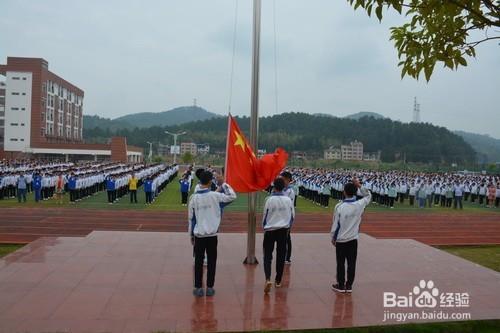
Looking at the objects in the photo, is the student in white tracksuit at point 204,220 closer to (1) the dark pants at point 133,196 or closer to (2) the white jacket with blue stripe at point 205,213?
(2) the white jacket with blue stripe at point 205,213

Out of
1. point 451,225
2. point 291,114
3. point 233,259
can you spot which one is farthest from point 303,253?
point 291,114

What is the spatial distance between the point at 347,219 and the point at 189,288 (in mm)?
2265

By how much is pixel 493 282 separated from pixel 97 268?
5.87 m

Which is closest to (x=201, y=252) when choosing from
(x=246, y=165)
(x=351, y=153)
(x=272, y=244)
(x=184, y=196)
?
(x=272, y=244)

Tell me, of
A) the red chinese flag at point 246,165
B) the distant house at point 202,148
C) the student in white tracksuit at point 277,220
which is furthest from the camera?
the distant house at point 202,148

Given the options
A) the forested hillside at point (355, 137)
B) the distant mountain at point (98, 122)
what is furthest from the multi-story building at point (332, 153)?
the distant mountain at point (98, 122)

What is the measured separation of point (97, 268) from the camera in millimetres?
6953

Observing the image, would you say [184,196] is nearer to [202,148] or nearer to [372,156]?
[372,156]

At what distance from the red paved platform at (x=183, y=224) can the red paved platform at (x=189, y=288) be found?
11.9 ft

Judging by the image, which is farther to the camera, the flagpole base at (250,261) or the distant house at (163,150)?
the distant house at (163,150)

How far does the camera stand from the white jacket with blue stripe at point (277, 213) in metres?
5.97

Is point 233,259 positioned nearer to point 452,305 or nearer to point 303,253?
point 303,253

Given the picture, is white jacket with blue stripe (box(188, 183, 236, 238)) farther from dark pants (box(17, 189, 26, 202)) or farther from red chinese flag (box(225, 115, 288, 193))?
dark pants (box(17, 189, 26, 202))

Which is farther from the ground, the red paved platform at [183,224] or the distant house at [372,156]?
the distant house at [372,156]
